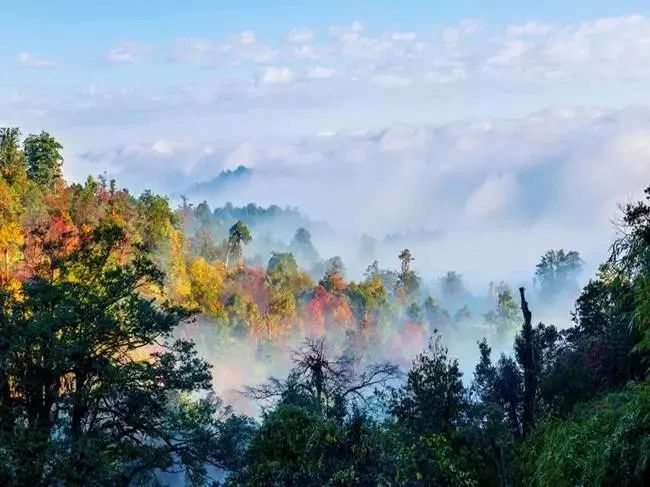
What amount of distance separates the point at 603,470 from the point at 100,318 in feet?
48.8

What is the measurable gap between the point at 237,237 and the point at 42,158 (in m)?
43.0

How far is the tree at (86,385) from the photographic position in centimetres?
1761

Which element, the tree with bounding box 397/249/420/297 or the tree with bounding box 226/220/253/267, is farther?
the tree with bounding box 397/249/420/297

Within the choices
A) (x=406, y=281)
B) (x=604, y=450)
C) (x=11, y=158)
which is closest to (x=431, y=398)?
(x=604, y=450)

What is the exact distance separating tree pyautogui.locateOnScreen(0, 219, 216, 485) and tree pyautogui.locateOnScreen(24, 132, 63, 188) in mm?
50957

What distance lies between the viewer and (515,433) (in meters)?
26.6

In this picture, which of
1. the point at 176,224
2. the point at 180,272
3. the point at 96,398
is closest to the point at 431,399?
the point at 96,398

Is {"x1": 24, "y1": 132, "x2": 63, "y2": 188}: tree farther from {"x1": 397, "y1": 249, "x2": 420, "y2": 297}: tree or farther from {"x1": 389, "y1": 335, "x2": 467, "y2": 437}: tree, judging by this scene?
{"x1": 397, "y1": 249, "x2": 420, "y2": 297}: tree

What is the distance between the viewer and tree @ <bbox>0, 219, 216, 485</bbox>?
17609 mm

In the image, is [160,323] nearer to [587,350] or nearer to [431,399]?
[431,399]

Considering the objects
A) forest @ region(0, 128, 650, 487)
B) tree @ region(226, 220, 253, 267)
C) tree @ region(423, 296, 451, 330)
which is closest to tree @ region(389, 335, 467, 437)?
forest @ region(0, 128, 650, 487)

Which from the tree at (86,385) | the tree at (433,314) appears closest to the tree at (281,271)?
the tree at (433,314)

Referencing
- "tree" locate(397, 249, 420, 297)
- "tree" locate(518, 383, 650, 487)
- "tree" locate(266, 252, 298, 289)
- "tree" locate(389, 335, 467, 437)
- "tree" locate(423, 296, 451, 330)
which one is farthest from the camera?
"tree" locate(423, 296, 451, 330)

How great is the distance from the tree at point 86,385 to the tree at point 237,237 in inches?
3418
